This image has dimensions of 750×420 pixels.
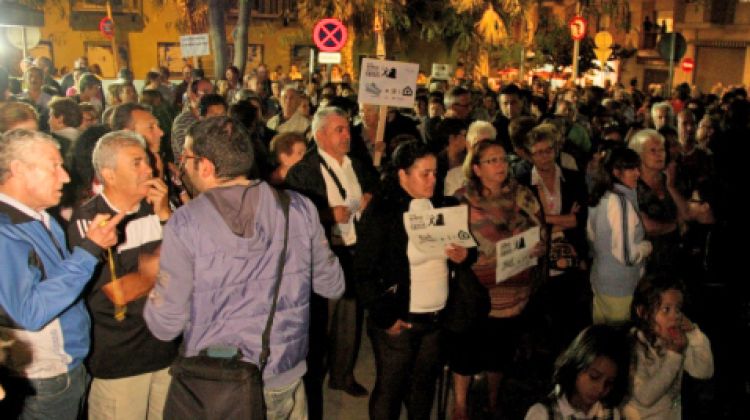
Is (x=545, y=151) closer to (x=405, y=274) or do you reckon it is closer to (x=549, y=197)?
(x=549, y=197)

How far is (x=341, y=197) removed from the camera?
5754mm

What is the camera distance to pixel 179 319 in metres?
3.07

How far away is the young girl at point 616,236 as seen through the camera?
5277 millimetres

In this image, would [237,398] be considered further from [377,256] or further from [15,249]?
[377,256]

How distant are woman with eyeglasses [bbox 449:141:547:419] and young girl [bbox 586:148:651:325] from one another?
57 centimetres

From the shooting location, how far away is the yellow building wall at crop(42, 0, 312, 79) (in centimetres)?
3025

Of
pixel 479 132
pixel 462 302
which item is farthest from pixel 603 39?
pixel 462 302

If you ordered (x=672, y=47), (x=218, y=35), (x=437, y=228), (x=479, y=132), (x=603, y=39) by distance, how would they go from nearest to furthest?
(x=437, y=228), (x=479, y=132), (x=672, y=47), (x=603, y=39), (x=218, y=35)

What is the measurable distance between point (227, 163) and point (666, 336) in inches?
107

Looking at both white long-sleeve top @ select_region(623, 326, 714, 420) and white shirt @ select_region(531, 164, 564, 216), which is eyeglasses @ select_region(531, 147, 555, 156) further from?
white long-sleeve top @ select_region(623, 326, 714, 420)

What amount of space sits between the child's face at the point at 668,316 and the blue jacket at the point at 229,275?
2228mm

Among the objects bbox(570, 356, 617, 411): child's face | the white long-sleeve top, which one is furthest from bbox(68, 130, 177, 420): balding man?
the white long-sleeve top

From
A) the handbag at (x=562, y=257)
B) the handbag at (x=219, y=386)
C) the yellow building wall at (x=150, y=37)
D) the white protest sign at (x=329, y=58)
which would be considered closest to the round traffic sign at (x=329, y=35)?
the white protest sign at (x=329, y=58)

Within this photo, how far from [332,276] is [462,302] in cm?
135
